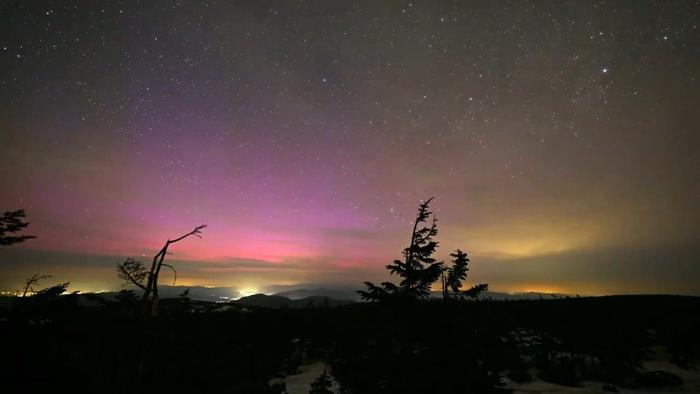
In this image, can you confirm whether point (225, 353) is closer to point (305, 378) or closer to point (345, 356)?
point (305, 378)

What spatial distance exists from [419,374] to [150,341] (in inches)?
425

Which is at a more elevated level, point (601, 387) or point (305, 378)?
point (601, 387)

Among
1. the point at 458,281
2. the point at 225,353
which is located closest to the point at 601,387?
the point at 458,281

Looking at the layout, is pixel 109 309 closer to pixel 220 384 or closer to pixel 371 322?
pixel 220 384

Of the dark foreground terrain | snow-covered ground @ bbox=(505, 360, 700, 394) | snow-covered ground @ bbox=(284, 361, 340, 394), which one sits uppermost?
the dark foreground terrain

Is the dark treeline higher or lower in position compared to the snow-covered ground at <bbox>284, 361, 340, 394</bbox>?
higher

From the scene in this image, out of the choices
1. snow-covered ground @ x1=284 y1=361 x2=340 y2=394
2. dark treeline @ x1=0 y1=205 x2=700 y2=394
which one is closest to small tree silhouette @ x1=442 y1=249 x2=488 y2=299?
dark treeline @ x1=0 y1=205 x2=700 y2=394

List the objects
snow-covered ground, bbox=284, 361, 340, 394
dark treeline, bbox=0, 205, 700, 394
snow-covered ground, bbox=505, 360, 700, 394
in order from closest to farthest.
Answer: dark treeline, bbox=0, 205, 700, 394 < snow-covered ground, bbox=505, 360, 700, 394 < snow-covered ground, bbox=284, 361, 340, 394

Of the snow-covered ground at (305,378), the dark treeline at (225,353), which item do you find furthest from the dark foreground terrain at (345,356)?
the snow-covered ground at (305,378)

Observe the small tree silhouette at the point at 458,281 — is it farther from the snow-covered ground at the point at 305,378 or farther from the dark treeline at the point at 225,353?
the snow-covered ground at the point at 305,378

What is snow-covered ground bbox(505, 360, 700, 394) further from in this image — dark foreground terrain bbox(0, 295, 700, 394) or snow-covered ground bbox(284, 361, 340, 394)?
snow-covered ground bbox(284, 361, 340, 394)

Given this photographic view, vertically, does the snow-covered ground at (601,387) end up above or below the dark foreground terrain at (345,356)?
below

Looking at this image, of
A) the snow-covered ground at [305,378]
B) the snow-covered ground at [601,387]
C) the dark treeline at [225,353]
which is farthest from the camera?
the snow-covered ground at [305,378]

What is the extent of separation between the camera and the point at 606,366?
78.0 ft
